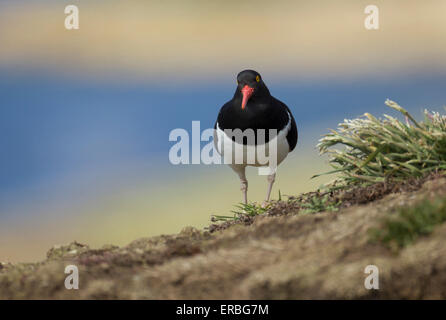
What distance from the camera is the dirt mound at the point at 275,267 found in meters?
3.89

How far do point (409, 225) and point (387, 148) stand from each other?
271 centimetres

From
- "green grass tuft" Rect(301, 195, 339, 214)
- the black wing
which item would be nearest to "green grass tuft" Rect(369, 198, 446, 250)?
"green grass tuft" Rect(301, 195, 339, 214)

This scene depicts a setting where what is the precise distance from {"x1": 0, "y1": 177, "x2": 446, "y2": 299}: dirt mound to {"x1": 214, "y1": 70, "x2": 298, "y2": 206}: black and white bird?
269 centimetres

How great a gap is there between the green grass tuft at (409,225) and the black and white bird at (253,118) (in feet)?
12.8

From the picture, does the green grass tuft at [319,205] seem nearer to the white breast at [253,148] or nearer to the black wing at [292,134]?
the white breast at [253,148]

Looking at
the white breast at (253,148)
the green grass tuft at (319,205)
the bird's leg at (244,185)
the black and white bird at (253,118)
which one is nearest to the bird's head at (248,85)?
the black and white bird at (253,118)

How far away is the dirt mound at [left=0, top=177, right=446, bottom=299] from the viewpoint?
389 centimetres

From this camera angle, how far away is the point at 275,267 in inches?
160

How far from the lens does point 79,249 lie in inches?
252

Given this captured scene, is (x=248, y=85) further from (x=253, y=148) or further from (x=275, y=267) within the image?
(x=275, y=267)

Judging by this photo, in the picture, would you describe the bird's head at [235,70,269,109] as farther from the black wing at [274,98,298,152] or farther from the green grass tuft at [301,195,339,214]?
the green grass tuft at [301,195,339,214]
